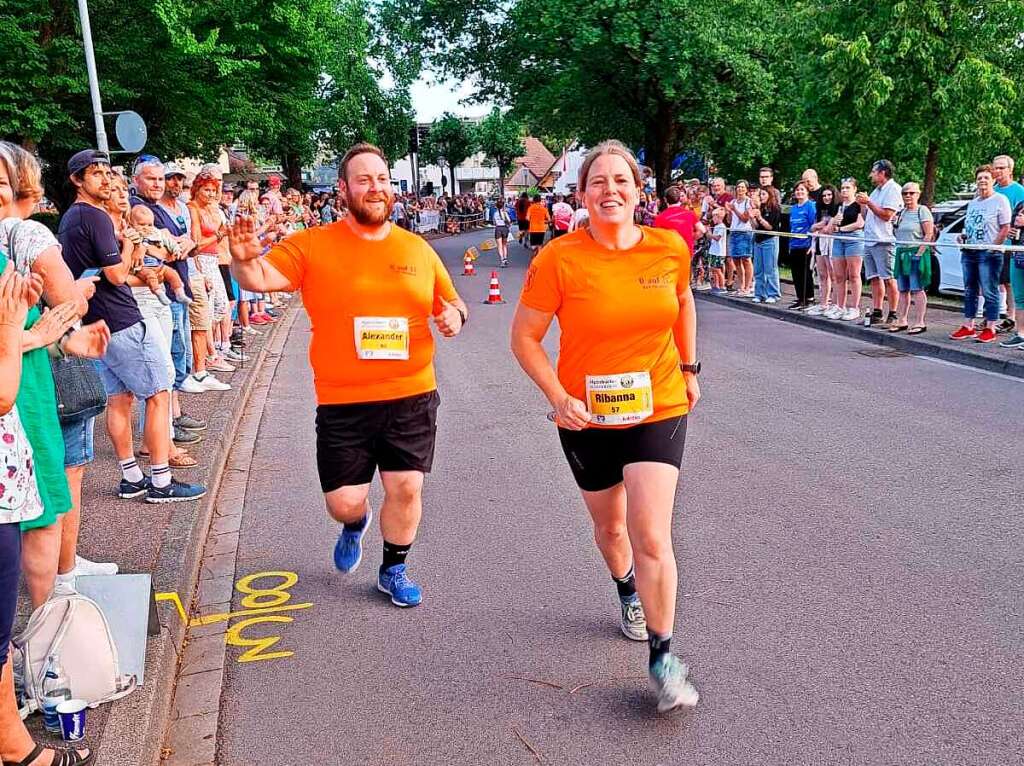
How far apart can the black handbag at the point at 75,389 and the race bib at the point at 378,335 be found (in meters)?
1.09

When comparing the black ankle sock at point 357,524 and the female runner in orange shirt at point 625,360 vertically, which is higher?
the female runner in orange shirt at point 625,360

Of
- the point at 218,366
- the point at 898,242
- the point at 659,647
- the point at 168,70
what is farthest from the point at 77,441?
the point at 168,70

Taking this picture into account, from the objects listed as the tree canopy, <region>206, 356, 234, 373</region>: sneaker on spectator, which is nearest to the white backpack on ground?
<region>206, 356, 234, 373</region>: sneaker on spectator

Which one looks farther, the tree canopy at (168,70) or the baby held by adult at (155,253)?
the tree canopy at (168,70)

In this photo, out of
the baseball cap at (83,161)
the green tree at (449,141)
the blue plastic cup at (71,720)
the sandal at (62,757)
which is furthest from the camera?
the green tree at (449,141)

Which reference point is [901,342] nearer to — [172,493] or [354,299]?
[172,493]

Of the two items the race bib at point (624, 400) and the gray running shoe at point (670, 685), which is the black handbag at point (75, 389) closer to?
the race bib at point (624, 400)

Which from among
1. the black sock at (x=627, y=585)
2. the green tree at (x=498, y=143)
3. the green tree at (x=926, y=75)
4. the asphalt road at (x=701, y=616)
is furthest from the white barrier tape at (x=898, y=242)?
the green tree at (x=498, y=143)

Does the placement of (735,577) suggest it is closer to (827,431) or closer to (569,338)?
(569,338)

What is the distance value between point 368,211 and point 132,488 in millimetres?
2766

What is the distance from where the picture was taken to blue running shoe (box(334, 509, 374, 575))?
4.80 metres

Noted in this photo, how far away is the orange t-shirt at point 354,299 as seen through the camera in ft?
14.1

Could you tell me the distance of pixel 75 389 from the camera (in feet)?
13.4

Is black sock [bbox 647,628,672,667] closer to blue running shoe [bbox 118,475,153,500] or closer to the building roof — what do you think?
blue running shoe [bbox 118,475,153,500]
